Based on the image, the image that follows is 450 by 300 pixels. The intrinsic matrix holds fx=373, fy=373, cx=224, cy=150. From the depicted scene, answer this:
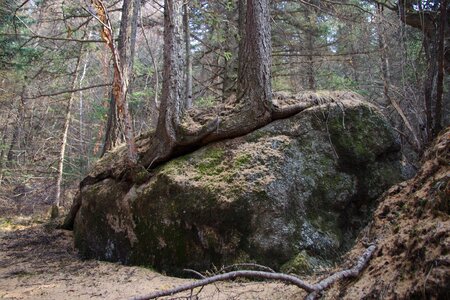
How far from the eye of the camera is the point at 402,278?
6.24ft

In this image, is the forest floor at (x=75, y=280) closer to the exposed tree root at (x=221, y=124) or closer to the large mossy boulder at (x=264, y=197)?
the large mossy boulder at (x=264, y=197)

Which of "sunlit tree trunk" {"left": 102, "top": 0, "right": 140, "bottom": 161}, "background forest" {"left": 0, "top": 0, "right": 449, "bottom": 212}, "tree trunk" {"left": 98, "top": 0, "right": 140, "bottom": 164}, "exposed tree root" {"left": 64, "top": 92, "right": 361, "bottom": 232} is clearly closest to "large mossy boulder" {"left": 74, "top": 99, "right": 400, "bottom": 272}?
"exposed tree root" {"left": 64, "top": 92, "right": 361, "bottom": 232}

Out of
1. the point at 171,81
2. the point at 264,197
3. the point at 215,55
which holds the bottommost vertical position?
the point at 264,197

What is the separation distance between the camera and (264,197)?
18.1 ft

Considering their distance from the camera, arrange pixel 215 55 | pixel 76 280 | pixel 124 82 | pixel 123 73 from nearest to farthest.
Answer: pixel 76 280
pixel 124 82
pixel 123 73
pixel 215 55

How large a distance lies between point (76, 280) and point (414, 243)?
495cm

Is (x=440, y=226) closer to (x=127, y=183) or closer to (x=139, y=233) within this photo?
(x=139, y=233)

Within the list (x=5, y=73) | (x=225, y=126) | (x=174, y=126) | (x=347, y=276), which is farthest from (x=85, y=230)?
(x=5, y=73)

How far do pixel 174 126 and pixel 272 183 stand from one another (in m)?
2.26

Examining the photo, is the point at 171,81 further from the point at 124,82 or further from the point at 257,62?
the point at 257,62

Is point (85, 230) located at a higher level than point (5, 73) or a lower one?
lower

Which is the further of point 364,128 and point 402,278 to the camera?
point 364,128

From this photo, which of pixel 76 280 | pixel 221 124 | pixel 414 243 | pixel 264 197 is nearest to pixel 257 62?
pixel 221 124

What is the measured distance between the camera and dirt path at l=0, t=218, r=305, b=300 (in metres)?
4.25
